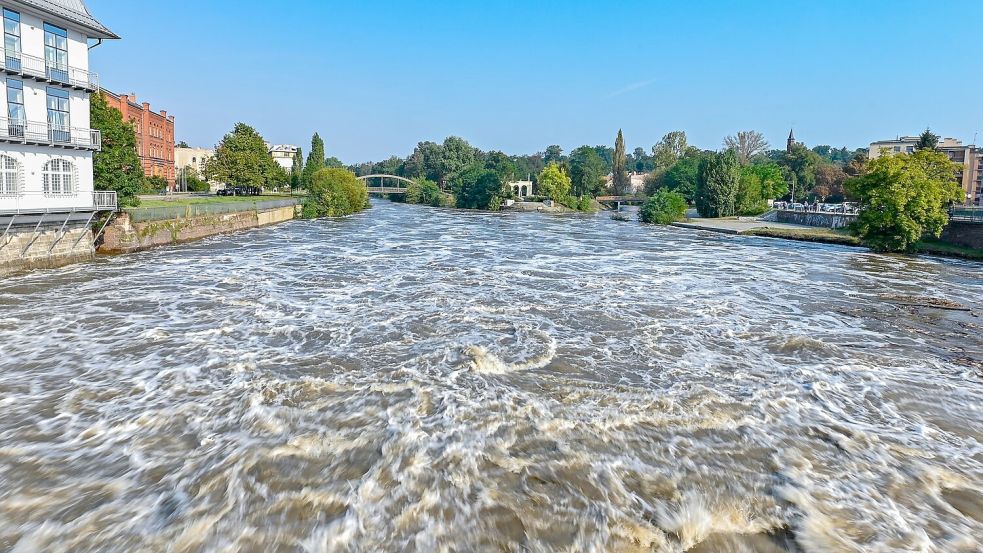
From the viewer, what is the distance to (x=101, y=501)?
665 centimetres

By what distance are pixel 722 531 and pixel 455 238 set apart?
35.4 meters

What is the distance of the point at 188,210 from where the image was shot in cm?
3428

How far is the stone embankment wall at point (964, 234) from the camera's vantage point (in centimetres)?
3219

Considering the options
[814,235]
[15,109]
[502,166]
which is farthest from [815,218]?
[502,166]

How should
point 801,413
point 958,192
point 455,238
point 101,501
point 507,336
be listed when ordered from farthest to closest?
point 455,238
point 958,192
point 507,336
point 801,413
point 101,501

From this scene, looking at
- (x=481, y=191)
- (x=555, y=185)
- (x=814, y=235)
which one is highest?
(x=555, y=185)

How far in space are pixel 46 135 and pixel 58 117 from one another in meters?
1.20

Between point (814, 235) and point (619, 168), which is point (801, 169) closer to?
point (619, 168)

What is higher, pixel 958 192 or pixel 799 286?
pixel 958 192

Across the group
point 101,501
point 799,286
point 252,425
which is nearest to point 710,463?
point 252,425

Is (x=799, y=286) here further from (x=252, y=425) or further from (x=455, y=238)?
(x=455, y=238)

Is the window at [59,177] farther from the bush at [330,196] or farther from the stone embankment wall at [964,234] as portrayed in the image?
the stone embankment wall at [964,234]

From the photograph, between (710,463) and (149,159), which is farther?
(149,159)

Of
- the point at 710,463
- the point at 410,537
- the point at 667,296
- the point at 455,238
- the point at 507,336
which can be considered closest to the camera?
the point at 410,537
